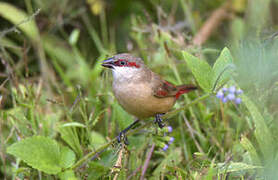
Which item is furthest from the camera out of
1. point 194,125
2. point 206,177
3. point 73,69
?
point 73,69

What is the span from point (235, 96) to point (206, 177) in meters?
0.92

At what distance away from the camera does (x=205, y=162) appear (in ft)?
8.64

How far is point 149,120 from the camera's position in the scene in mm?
3881

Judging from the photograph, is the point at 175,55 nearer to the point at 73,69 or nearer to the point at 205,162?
the point at 73,69

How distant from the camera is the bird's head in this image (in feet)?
11.0

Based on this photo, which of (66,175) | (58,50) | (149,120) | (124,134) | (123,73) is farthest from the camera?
(58,50)

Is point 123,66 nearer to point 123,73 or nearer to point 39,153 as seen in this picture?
point 123,73

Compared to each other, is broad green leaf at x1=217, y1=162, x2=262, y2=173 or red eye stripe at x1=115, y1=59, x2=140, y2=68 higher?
red eye stripe at x1=115, y1=59, x2=140, y2=68

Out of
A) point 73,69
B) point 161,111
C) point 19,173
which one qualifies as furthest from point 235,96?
point 73,69

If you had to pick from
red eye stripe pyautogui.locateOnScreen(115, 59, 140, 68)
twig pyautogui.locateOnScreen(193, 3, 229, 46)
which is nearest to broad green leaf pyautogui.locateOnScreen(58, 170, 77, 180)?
red eye stripe pyautogui.locateOnScreen(115, 59, 140, 68)

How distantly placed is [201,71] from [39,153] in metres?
1.29

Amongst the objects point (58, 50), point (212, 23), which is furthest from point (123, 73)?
point (212, 23)

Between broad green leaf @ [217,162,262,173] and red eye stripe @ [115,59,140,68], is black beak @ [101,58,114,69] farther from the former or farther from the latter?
broad green leaf @ [217,162,262,173]

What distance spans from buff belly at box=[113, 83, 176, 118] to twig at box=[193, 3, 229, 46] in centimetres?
218
